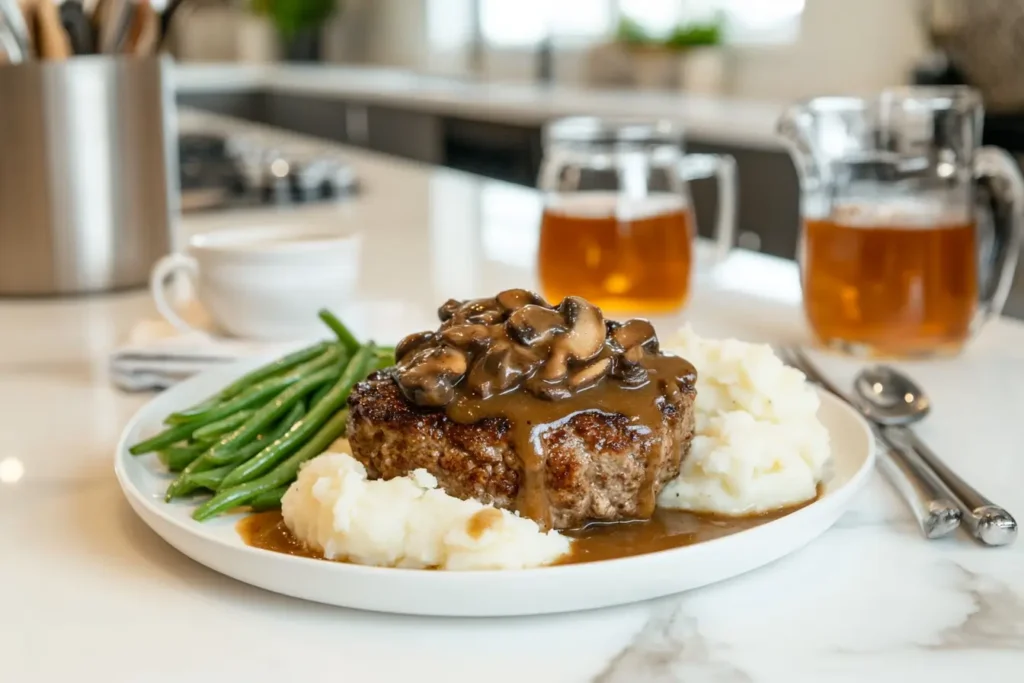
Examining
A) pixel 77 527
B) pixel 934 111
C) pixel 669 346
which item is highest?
pixel 934 111

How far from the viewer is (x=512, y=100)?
5.48m

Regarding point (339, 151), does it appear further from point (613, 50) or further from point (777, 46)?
point (613, 50)

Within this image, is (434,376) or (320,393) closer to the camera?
(434,376)

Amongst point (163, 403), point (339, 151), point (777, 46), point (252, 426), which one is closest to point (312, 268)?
point (163, 403)

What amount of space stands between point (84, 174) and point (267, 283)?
0.51 metres

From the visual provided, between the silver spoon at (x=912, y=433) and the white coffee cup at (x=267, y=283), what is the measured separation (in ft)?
2.46

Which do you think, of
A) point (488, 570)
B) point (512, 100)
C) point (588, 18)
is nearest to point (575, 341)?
point (488, 570)

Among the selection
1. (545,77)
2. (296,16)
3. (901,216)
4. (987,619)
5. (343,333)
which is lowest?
(987,619)

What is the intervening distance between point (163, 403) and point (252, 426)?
0.18m

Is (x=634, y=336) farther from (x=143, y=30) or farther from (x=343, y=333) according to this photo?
(x=143, y=30)

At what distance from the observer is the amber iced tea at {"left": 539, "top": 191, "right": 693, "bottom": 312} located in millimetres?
1758

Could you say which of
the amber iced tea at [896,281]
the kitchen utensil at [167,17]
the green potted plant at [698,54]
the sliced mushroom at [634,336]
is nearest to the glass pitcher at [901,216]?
the amber iced tea at [896,281]

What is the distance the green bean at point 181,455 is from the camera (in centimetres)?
112

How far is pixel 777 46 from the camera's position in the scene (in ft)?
20.4
